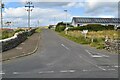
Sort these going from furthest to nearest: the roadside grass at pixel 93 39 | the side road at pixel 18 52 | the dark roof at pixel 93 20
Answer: the dark roof at pixel 93 20, the roadside grass at pixel 93 39, the side road at pixel 18 52

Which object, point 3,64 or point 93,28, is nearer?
point 3,64

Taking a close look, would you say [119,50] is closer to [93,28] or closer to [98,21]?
[93,28]

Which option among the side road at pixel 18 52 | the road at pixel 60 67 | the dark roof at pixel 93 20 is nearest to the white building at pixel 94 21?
the dark roof at pixel 93 20

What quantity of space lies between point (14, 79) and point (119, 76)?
4718mm

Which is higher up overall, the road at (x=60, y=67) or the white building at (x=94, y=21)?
the white building at (x=94, y=21)

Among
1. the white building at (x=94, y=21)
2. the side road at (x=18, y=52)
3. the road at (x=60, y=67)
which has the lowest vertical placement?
the road at (x=60, y=67)

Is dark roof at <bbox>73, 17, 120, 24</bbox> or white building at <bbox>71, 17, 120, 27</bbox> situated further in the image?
dark roof at <bbox>73, 17, 120, 24</bbox>

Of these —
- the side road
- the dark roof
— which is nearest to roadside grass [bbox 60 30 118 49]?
the side road

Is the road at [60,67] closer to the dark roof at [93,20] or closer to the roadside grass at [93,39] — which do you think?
the roadside grass at [93,39]

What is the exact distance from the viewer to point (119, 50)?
103ft

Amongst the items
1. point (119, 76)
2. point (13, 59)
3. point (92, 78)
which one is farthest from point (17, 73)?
point (13, 59)

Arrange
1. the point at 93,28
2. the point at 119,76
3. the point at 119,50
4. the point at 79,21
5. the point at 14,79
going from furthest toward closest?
the point at 79,21, the point at 93,28, the point at 119,50, the point at 119,76, the point at 14,79

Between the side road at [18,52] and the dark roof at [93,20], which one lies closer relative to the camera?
the side road at [18,52]

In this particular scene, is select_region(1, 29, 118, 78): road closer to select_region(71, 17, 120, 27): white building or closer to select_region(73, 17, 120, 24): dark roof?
select_region(71, 17, 120, 27): white building
